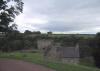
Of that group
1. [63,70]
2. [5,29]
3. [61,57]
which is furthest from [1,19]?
[61,57]

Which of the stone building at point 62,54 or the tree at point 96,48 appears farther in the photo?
the stone building at point 62,54

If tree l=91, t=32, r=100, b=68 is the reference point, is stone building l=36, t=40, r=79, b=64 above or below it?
below

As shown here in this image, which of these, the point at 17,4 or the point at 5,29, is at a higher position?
the point at 17,4

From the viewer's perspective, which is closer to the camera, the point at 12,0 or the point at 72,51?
the point at 12,0

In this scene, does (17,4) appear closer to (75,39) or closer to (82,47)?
(82,47)

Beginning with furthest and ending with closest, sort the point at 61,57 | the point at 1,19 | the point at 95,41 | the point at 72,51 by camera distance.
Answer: the point at 72,51
the point at 61,57
the point at 95,41
the point at 1,19

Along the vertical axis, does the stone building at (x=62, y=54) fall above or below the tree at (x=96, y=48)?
below

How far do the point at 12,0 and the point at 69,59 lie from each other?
3151 centimetres

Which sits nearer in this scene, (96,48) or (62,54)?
(96,48)

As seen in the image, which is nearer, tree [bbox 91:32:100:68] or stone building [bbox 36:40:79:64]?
tree [bbox 91:32:100:68]

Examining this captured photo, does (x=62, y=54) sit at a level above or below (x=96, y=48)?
below

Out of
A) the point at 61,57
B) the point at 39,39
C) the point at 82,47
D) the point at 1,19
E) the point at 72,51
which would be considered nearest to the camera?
the point at 1,19

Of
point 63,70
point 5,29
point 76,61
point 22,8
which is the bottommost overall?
point 76,61

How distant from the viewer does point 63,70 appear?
36.8 feet
